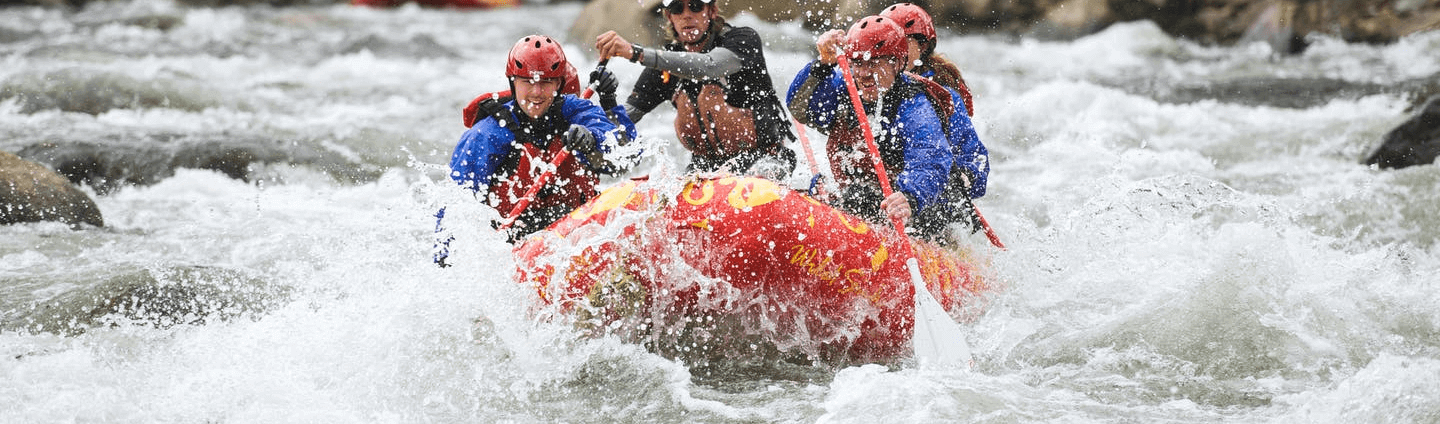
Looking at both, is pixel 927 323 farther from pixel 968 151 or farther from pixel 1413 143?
pixel 1413 143

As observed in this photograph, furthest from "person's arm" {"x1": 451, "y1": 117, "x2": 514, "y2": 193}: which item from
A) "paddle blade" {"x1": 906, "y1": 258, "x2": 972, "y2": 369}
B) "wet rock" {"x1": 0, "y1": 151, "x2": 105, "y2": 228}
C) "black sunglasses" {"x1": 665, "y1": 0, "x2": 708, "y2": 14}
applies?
"wet rock" {"x1": 0, "y1": 151, "x2": 105, "y2": 228}

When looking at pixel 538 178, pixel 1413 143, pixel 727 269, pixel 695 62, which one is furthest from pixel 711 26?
pixel 1413 143

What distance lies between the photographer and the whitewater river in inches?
173

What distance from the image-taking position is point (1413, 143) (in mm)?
8195

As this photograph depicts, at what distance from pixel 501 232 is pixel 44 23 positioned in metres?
15.2

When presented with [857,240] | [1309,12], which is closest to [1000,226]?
[857,240]

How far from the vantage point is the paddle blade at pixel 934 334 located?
4.56 meters

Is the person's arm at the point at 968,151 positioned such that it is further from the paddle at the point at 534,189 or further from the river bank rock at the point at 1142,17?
the river bank rock at the point at 1142,17

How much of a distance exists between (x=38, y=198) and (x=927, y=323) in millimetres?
4868

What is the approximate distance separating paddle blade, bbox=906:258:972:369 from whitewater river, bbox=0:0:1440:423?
0.07 meters

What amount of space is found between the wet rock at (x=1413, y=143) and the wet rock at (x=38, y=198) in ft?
24.9

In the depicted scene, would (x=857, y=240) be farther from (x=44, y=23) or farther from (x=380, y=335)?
(x=44, y=23)

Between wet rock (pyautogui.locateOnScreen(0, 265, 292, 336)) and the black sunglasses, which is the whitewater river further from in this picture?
the black sunglasses

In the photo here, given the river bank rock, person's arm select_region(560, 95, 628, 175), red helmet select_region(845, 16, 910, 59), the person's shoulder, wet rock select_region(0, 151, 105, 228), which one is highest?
the river bank rock
